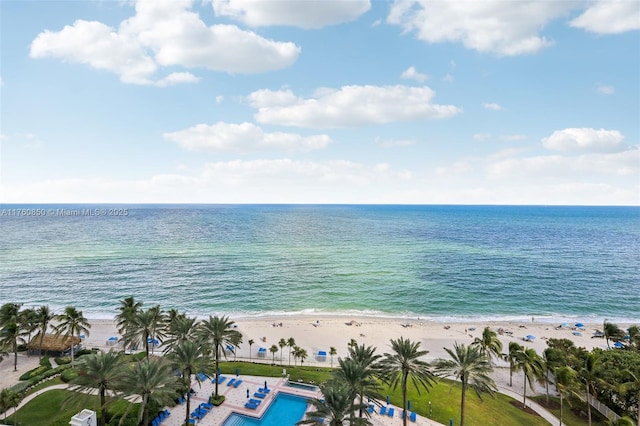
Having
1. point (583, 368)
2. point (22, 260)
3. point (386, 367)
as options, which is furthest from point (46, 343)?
point (22, 260)

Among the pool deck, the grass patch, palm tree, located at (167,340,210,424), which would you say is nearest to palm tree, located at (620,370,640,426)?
the grass patch

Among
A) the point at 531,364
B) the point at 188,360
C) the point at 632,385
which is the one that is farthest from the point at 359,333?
the point at 632,385

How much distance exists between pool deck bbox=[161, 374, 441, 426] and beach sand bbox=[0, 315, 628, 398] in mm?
10575

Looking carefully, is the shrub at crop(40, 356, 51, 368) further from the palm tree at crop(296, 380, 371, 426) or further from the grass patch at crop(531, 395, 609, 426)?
the grass patch at crop(531, 395, 609, 426)

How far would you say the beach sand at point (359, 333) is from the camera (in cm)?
5709

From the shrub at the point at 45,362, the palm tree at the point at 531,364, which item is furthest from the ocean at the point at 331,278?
the palm tree at the point at 531,364

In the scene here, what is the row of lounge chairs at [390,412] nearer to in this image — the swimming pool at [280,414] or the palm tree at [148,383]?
the swimming pool at [280,414]

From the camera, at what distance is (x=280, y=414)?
3603 cm

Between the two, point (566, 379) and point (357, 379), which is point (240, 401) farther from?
point (566, 379)

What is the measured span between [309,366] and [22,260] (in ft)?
426

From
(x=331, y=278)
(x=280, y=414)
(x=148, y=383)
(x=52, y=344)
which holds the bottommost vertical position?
(x=280, y=414)

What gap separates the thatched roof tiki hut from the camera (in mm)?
51312

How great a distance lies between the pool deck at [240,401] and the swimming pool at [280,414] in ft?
1.46

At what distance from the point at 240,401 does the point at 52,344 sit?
121 ft
